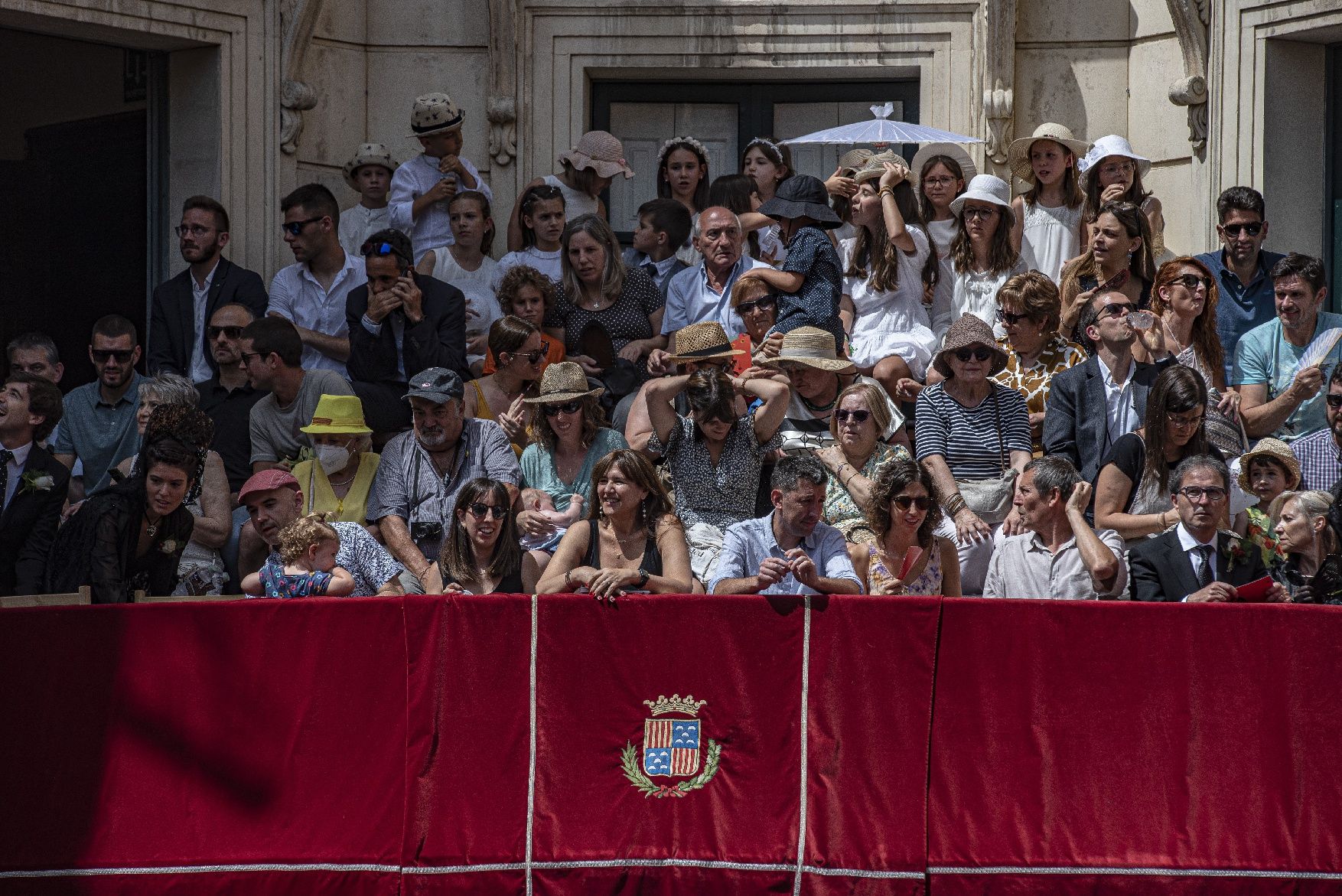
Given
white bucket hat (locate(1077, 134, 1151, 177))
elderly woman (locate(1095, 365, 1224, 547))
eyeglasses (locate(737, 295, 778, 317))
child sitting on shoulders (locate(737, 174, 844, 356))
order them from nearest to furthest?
elderly woman (locate(1095, 365, 1224, 547))
child sitting on shoulders (locate(737, 174, 844, 356))
eyeglasses (locate(737, 295, 778, 317))
white bucket hat (locate(1077, 134, 1151, 177))

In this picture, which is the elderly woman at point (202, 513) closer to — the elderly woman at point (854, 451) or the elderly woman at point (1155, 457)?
Result: the elderly woman at point (854, 451)

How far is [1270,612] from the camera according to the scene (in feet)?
24.9

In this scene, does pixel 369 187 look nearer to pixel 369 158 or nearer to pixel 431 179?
pixel 369 158

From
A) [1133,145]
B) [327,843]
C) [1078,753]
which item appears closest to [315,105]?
[1133,145]

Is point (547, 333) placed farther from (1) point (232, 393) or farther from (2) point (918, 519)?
(2) point (918, 519)

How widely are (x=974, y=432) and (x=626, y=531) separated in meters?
2.09

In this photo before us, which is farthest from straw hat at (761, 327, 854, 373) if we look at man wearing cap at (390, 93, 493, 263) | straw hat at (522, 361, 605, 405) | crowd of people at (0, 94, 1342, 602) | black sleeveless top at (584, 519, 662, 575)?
man wearing cap at (390, 93, 493, 263)

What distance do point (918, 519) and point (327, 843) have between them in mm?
3013

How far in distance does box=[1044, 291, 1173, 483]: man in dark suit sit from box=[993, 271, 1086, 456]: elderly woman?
0.32 metres

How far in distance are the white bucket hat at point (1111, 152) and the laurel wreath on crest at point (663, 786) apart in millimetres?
5214

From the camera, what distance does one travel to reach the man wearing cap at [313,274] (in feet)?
37.2

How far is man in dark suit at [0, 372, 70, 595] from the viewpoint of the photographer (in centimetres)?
952

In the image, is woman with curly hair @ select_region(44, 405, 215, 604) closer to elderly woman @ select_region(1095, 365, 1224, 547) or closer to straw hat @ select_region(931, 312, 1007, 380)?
straw hat @ select_region(931, 312, 1007, 380)

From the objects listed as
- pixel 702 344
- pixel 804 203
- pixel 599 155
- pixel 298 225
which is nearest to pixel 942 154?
pixel 804 203
